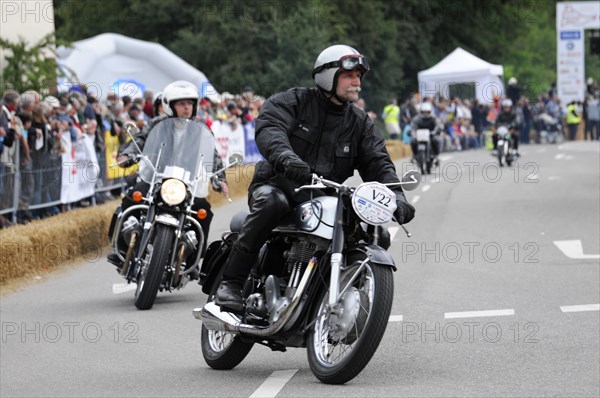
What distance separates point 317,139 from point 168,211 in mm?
4035

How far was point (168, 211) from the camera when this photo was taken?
11883 mm

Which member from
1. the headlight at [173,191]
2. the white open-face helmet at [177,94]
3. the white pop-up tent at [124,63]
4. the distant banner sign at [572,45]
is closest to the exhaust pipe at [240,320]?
the headlight at [173,191]

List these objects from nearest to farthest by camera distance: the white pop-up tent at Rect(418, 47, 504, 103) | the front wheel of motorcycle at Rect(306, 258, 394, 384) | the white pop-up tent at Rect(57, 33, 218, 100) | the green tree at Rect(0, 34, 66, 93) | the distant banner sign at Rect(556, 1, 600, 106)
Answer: the front wheel of motorcycle at Rect(306, 258, 394, 384) → the green tree at Rect(0, 34, 66, 93) → the white pop-up tent at Rect(57, 33, 218, 100) → the white pop-up tent at Rect(418, 47, 504, 103) → the distant banner sign at Rect(556, 1, 600, 106)

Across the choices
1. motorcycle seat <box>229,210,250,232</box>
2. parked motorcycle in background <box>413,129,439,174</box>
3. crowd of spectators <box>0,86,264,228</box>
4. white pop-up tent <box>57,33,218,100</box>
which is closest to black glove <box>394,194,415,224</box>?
motorcycle seat <box>229,210,250,232</box>

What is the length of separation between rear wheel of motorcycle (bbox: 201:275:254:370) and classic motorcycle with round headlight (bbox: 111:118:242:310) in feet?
9.34

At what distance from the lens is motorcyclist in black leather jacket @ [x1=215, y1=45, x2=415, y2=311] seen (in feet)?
25.8

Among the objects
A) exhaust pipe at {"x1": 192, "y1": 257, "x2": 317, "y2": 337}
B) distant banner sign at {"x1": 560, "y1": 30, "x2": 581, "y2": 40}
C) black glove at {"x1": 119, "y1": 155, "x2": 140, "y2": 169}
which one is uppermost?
distant banner sign at {"x1": 560, "y1": 30, "x2": 581, "y2": 40}

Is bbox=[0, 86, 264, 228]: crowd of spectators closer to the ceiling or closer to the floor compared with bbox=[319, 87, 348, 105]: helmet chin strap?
closer to the floor

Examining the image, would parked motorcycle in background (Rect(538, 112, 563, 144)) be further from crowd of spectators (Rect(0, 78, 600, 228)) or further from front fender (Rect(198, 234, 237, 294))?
front fender (Rect(198, 234, 237, 294))

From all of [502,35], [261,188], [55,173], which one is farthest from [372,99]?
[261,188]

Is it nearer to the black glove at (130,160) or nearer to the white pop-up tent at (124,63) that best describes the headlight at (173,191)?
the black glove at (130,160)

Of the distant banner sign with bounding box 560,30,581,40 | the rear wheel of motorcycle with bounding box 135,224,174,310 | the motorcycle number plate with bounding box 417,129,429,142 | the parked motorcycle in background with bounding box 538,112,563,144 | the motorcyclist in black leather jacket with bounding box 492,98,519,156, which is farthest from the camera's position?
the distant banner sign with bounding box 560,30,581,40

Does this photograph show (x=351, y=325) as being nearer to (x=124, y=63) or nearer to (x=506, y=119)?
(x=124, y=63)

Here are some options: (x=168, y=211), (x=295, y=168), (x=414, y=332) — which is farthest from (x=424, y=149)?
(x=295, y=168)
